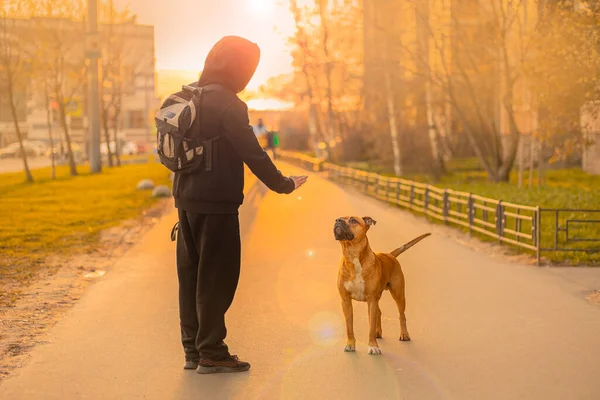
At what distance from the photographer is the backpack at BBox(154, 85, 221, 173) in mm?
7312

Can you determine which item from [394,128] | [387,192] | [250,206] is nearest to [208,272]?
[250,206]

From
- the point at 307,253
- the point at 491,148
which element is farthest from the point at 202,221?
the point at 491,148

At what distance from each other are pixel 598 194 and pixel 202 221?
64.1 feet

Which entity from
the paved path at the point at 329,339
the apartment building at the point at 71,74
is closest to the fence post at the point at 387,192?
the paved path at the point at 329,339

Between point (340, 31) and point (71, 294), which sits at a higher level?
point (340, 31)

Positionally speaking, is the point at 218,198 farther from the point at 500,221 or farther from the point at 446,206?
the point at 446,206

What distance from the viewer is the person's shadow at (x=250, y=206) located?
2131 centimetres

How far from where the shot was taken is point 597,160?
43250 millimetres

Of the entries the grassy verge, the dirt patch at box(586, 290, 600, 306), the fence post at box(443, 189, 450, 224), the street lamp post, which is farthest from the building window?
the dirt patch at box(586, 290, 600, 306)

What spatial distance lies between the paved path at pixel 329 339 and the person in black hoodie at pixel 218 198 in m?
0.39

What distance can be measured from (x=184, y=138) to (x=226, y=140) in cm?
30

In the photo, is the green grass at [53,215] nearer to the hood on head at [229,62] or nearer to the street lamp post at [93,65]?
the street lamp post at [93,65]

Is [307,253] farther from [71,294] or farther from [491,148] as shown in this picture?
[491,148]

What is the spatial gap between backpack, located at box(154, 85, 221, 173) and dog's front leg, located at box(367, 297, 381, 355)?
1.70 m
